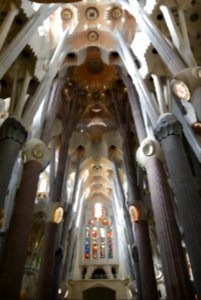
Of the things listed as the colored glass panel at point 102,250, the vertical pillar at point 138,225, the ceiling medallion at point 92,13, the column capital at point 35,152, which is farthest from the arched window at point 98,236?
the ceiling medallion at point 92,13

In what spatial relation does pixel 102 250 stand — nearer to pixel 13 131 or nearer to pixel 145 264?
pixel 145 264

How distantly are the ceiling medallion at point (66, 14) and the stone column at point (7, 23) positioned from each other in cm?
653

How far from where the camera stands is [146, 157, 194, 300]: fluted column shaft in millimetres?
6000

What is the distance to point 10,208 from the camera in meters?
10.4

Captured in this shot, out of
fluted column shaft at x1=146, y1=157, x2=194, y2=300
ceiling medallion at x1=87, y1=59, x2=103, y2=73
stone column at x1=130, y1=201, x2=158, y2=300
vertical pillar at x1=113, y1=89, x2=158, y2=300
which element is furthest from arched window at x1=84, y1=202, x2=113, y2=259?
fluted column shaft at x1=146, y1=157, x2=194, y2=300

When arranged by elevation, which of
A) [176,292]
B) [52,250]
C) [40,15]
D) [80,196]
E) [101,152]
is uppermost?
[101,152]

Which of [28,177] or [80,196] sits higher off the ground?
[80,196]

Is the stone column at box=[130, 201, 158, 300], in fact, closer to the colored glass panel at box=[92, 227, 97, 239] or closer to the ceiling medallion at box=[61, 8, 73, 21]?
the ceiling medallion at box=[61, 8, 73, 21]

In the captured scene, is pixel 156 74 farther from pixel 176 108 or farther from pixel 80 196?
pixel 80 196

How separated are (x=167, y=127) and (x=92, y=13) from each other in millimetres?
9347

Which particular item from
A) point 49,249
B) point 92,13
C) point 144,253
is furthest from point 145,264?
point 92,13

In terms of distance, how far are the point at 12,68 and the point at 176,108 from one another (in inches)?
238

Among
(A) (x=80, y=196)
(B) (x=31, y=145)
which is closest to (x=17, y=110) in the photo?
(B) (x=31, y=145)

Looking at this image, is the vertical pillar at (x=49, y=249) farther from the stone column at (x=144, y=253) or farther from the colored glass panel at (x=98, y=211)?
the colored glass panel at (x=98, y=211)
